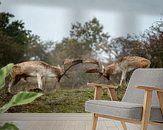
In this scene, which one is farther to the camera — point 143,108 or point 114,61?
point 114,61

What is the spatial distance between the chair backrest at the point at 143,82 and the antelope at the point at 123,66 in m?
1.90

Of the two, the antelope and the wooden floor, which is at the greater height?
the antelope

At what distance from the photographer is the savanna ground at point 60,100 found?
5250 millimetres

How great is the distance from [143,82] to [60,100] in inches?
86.4

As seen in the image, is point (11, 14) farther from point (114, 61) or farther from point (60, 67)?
point (114, 61)

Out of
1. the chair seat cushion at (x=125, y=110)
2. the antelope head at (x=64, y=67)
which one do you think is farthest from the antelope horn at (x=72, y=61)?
the chair seat cushion at (x=125, y=110)

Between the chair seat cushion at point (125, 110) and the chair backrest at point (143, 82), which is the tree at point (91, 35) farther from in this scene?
the chair seat cushion at point (125, 110)

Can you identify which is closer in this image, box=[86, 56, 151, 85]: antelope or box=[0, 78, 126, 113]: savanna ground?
box=[0, 78, 126, 113]: savanna ground

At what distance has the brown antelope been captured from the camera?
5.40 meters

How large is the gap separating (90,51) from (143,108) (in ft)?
9.19

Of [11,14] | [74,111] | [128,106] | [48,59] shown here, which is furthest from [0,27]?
[128,106]

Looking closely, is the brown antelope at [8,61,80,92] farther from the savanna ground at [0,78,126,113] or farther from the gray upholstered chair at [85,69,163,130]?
the gray upholstered chair at [85,69,163,130]

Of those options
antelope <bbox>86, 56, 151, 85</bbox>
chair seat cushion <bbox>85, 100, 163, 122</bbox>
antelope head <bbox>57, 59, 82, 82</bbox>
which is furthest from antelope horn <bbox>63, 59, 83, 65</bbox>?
chair seat cushion <bbox>85, 100, 163, 122</bbox>

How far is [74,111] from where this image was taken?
5.23 metres
